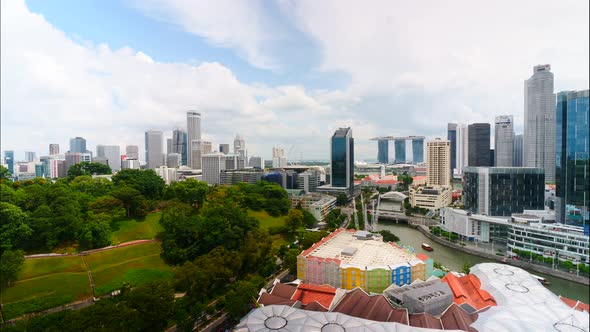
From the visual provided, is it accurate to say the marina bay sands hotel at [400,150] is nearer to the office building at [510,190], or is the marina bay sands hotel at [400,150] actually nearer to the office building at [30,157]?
the office building at [510,190]

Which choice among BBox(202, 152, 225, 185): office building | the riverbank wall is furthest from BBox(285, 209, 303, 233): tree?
BBox(202, 152, 225, 185): office building

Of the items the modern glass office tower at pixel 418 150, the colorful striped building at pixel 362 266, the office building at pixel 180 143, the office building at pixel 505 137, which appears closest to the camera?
the colorful striped building at pixel 362 266

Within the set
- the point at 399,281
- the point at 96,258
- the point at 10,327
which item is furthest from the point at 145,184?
the point at 399,281

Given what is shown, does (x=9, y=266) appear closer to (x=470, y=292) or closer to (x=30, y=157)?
(x=470, y=292)

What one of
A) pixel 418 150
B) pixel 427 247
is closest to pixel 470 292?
pixel 427 247

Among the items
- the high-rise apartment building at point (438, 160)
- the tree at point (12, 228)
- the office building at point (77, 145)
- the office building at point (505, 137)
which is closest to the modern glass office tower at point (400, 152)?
the high-rise apartment building at point (438, 160)
